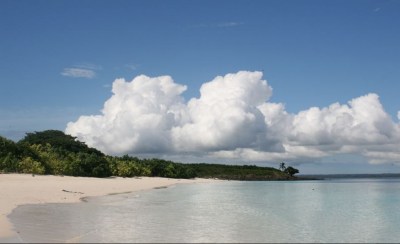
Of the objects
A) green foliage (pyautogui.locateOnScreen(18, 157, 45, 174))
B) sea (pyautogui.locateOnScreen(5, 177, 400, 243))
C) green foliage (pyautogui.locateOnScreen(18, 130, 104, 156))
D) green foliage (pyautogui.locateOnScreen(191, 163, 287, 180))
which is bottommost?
sea (pyautogui.locateOnScreen(5, 177, 400, 243))

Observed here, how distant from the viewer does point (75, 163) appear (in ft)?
202

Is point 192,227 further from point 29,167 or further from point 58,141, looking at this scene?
point 58,141

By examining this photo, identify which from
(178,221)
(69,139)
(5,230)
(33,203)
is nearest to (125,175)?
(69,139)

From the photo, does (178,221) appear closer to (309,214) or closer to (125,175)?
(309,214)

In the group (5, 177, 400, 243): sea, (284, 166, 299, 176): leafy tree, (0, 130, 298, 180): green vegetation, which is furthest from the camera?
(284, 166, 299, 176): leafy tree

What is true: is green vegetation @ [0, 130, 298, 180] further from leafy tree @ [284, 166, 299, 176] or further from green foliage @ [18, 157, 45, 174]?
leafy tree @ [284, 166, 299, 176]

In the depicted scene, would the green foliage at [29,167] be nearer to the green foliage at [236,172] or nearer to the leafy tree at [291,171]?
the green foliage at [236,172]

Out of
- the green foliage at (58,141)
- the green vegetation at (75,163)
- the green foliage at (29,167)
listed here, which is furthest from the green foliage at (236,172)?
the green foliage at (29,167)

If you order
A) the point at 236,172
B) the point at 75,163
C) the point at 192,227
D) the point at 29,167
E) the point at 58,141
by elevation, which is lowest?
the point at 192,227

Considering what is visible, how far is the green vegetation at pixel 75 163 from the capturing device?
5212 cm

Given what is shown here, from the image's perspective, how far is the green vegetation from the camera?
52.1 meters

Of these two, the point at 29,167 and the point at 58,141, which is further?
the point at 58,141

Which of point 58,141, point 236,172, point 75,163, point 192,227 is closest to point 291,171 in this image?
point 236,172

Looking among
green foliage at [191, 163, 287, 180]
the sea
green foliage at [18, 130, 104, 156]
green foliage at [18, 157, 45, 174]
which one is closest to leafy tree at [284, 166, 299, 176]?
green foliage at [191, 163, 287, 180]
